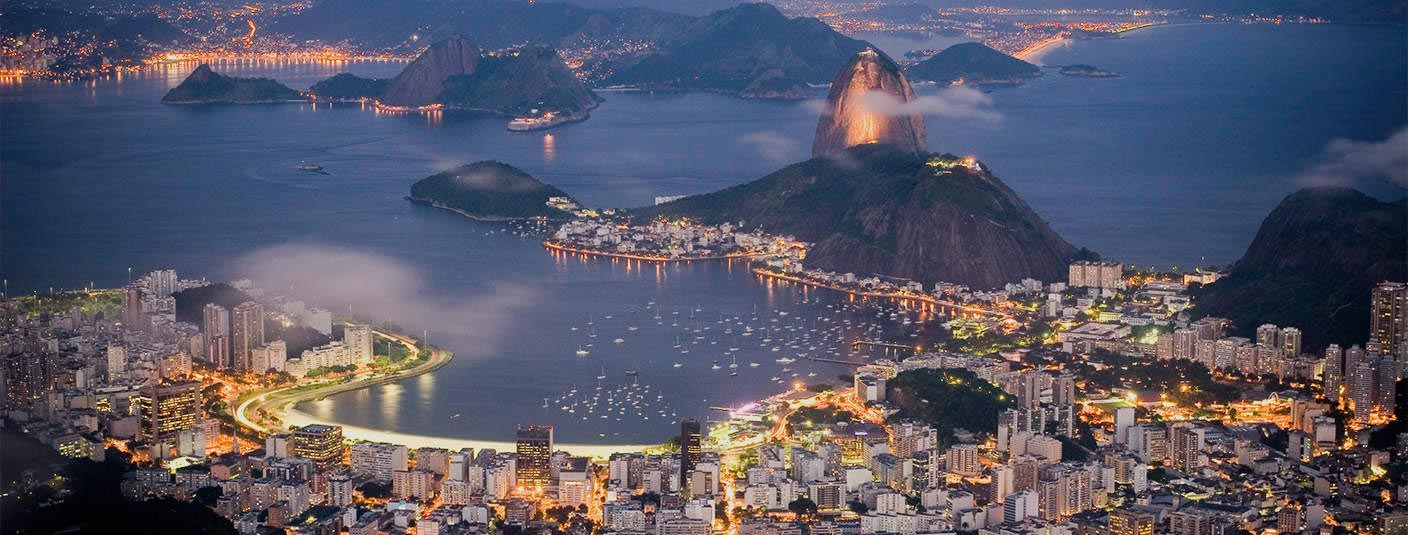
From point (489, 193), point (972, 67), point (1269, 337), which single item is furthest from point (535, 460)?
point (972, 67)

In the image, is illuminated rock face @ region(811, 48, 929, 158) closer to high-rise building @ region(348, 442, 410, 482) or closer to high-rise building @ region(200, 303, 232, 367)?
high-rise building @ region(200, 303, 232, 367)

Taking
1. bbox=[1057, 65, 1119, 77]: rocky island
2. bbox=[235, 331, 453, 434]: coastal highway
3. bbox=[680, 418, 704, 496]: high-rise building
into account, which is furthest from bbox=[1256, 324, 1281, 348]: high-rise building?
bbox=[1057, 65, 1119, 77]: rocky island

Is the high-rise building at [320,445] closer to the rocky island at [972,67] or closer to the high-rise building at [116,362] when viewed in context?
the high-rise building at [116,362]

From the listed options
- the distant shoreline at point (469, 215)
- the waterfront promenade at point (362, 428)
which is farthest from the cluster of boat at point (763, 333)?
the distant shoreline at point (469, 215)

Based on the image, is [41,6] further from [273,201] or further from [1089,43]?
[1089,43]

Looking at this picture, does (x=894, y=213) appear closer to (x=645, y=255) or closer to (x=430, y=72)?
(x=645, y=255)

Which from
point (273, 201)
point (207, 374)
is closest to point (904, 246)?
point (207, 374)
